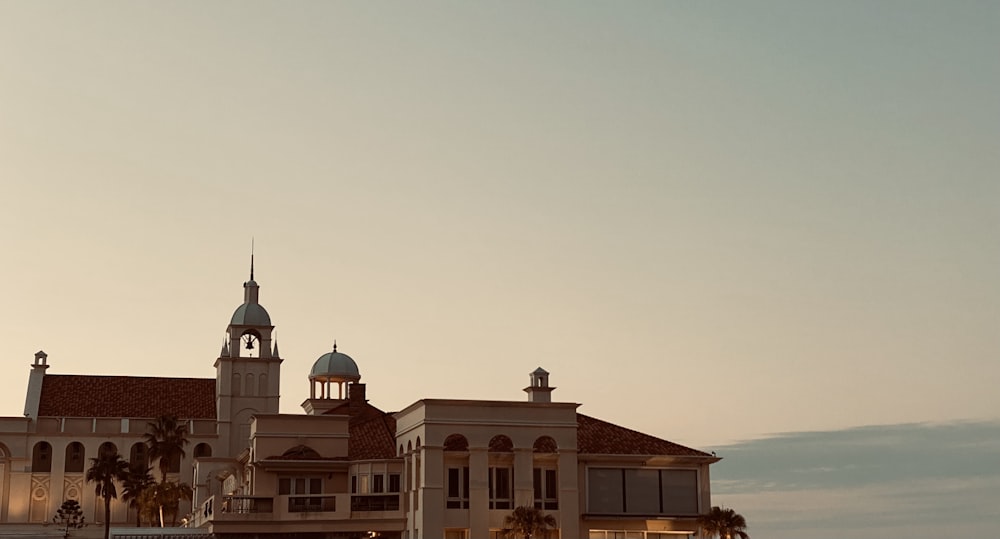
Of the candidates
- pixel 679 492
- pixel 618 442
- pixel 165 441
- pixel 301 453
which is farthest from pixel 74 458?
pixel 679 492

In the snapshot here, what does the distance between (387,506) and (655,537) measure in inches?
540

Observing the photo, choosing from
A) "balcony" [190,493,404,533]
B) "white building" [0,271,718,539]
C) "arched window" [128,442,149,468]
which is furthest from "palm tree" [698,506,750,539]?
"arched window" [128,442,149,468]

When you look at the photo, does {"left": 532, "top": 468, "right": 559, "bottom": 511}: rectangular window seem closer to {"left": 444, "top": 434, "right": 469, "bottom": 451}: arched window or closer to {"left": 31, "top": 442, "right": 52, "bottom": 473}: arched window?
{"left": 444, "top": 434, "right": 469, "bottom": 451}: arched window

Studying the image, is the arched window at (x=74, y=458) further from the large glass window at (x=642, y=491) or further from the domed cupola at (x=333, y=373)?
the large glass window at (x=642, y=491)

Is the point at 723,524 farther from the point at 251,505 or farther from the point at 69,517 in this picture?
the point at 69,517

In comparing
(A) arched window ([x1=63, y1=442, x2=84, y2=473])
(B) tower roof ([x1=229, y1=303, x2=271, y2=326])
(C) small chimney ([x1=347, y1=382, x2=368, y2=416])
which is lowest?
(A) arched window ([x1=63, y1=442, x2=84, y2=473])

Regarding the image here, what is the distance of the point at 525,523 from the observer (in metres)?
63.2

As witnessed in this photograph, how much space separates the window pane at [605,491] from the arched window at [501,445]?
14.7 feet

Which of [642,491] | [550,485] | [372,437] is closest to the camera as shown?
[550,485]

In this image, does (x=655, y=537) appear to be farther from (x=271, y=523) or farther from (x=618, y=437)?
(x=271, y=523)

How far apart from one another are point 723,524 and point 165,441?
4408 cm

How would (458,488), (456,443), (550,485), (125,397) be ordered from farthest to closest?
(125,397) < (550,485) < (456,443) < (458,488)

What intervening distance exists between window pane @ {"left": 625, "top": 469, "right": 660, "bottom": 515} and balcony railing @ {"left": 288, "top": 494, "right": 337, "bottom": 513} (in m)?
14.9

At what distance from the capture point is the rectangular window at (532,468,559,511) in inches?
2606
